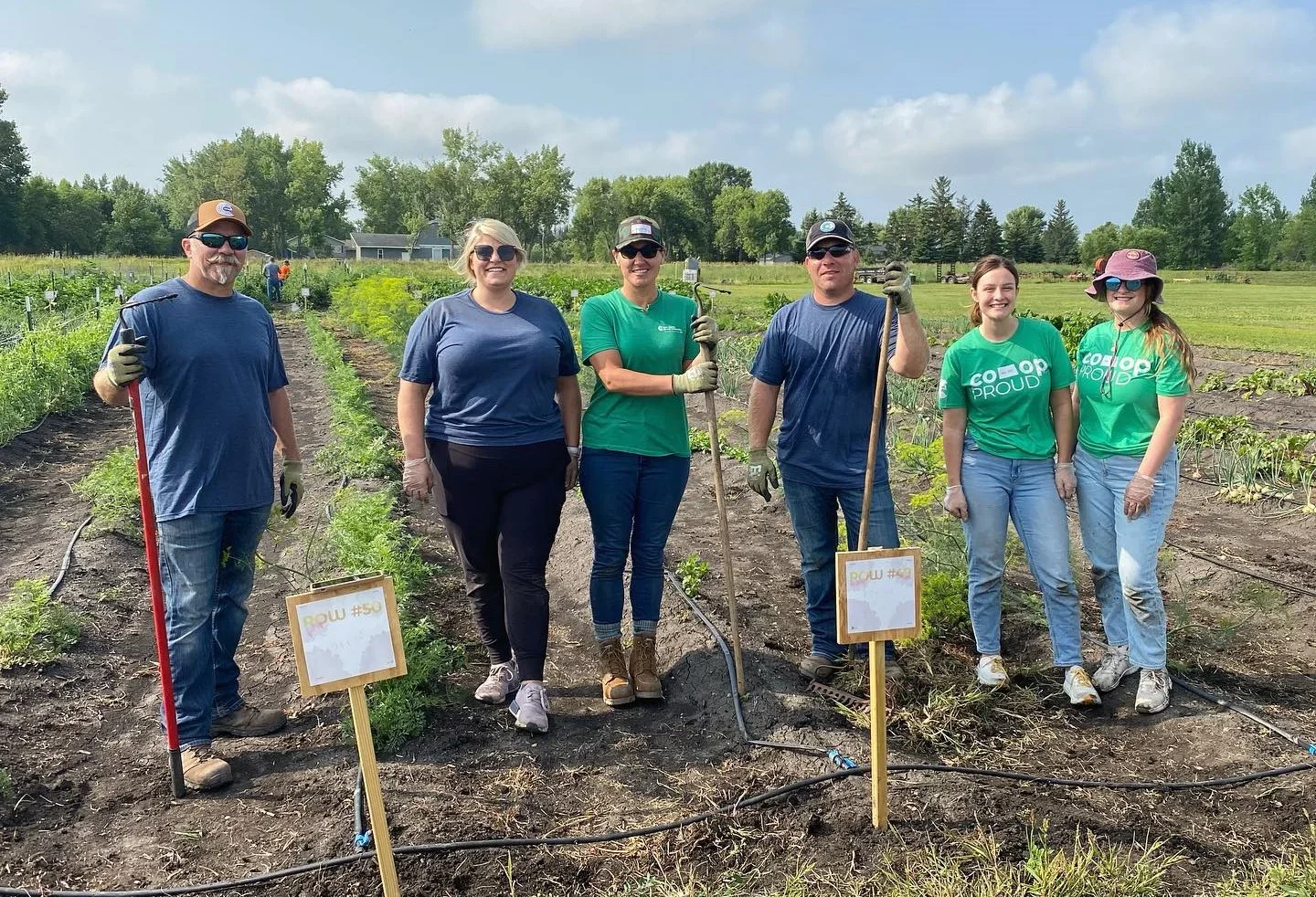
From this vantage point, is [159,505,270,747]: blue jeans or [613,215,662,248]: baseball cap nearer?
[159,505,270,747]: blue jeans

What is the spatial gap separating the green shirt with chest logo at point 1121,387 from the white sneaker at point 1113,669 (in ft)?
3.00

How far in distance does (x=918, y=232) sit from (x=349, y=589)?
57.8 meters

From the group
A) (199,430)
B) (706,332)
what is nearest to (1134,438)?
(706,332)

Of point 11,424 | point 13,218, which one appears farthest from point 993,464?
point 13,218

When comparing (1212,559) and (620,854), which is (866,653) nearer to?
(620,854)

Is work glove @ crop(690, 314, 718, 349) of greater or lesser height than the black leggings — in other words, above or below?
above

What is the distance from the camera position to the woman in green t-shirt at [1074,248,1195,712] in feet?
11.9

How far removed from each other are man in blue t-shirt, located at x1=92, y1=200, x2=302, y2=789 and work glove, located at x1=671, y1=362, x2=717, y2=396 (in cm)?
161

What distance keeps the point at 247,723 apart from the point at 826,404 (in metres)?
2.71

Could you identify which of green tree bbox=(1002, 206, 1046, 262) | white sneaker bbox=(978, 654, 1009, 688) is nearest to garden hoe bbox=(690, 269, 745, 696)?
white sneaker bbox=(978, 654, 1009, 688)

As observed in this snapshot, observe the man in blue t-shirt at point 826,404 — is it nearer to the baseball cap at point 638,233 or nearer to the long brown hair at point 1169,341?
the baseball cap at point 638,233

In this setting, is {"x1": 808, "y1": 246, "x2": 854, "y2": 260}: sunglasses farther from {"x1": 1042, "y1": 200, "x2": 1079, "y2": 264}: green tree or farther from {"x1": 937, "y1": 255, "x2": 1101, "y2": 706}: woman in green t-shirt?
{"x1": 1042, "y1": 200, "x2": 1079, "y2": 264}: green tree

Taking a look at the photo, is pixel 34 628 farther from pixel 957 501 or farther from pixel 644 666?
pixel 957 501

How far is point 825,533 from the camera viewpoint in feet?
13.2
